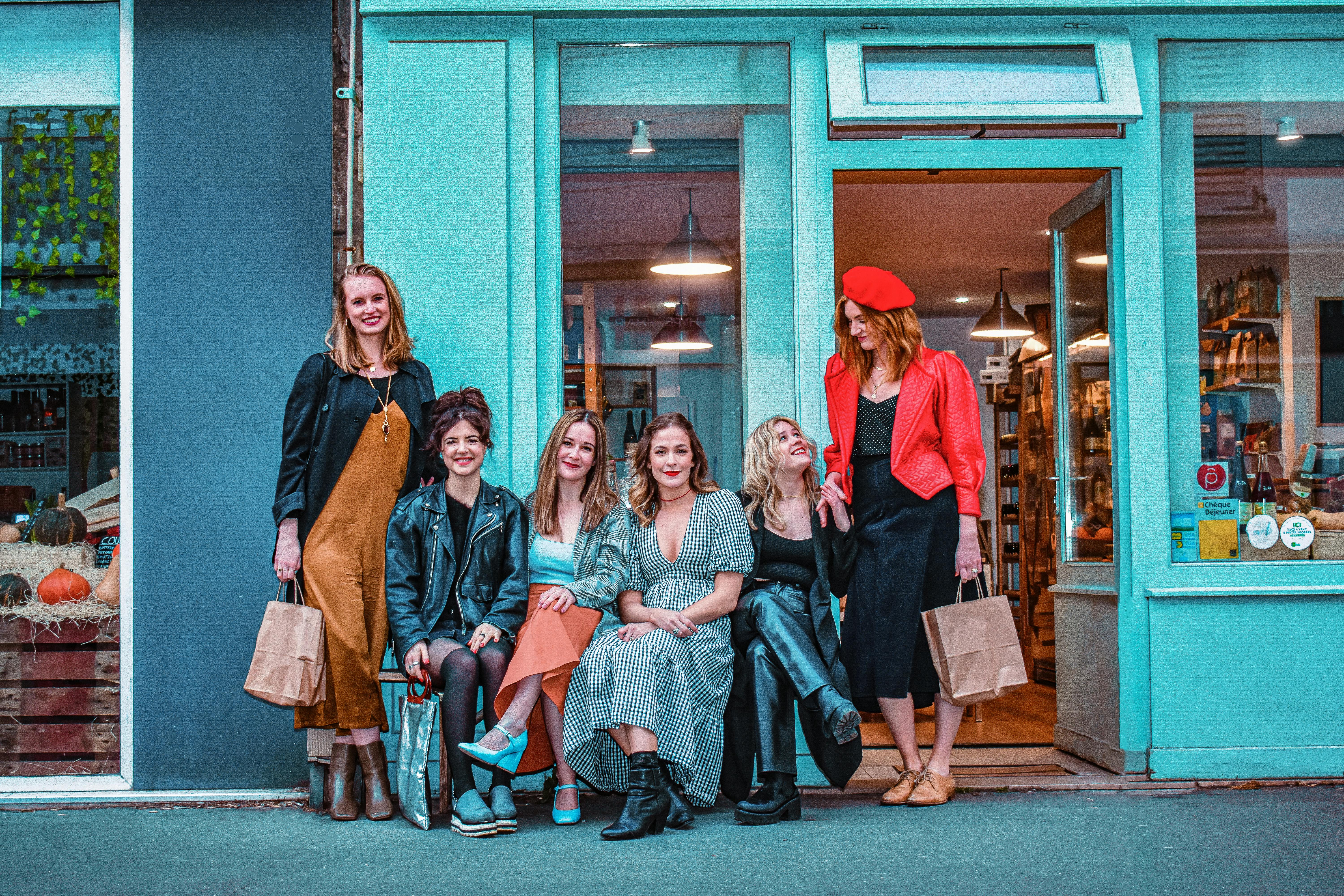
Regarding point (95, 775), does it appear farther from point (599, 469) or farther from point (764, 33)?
point (764, 33)

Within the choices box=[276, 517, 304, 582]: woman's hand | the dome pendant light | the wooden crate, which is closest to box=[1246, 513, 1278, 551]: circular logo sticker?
the dome pendant light

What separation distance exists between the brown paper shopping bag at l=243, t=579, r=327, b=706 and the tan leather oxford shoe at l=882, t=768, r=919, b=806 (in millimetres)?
2039

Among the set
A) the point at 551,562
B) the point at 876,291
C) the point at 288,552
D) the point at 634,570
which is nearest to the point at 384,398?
the point at 288,552

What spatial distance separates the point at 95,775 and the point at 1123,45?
16.5 ft

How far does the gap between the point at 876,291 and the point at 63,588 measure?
3407mm

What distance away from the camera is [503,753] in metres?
3.81

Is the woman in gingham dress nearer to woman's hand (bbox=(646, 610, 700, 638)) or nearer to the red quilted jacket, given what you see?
woman's hand (bbox=(646, 610, 700, 638))

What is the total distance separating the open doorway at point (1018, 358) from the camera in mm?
5016

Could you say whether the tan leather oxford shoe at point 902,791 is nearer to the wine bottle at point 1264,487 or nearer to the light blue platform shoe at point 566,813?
the light blue platform shoe at point 566,813

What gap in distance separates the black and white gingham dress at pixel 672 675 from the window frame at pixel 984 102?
1.67 metres

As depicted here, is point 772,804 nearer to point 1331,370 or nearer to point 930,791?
point 930,791

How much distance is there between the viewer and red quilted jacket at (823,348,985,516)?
421 cm

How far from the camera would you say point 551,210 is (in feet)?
15.6

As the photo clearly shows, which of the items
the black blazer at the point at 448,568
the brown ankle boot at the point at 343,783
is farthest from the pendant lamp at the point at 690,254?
the brown ankle boot at the point at 343,783
